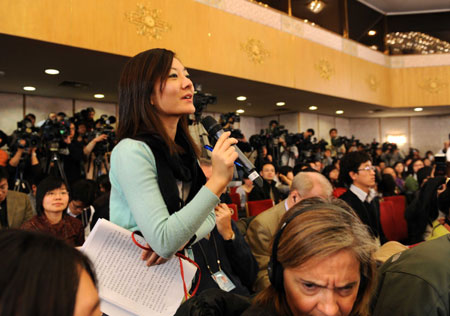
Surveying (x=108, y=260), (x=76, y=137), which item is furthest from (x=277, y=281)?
(x=76, y=137)

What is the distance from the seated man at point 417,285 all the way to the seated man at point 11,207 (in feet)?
9.26

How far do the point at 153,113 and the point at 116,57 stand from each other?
12.5 ft

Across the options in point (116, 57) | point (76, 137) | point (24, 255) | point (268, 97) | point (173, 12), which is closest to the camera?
point (24, 255)

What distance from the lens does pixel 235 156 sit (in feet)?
3.06

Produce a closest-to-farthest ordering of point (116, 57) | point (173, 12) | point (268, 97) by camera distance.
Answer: point (116, 57), point (173, 12), point (268, 97)

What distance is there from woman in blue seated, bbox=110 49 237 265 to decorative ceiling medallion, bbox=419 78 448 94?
32.6ft

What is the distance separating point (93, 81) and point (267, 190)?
3.03m

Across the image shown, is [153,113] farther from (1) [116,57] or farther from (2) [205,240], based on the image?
(1) [116,57]

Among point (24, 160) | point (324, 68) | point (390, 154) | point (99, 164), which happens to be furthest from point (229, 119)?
point (390, 154)

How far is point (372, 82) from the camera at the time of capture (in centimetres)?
891

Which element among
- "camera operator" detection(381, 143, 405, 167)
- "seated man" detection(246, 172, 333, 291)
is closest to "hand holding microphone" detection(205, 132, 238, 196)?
"seated man" detection(246, 172, 333, 291)

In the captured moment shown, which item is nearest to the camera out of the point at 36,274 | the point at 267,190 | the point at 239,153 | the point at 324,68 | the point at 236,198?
the point at 36,274

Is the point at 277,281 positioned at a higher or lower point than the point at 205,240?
higher

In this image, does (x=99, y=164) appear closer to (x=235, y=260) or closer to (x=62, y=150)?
(x=62, y=150)
